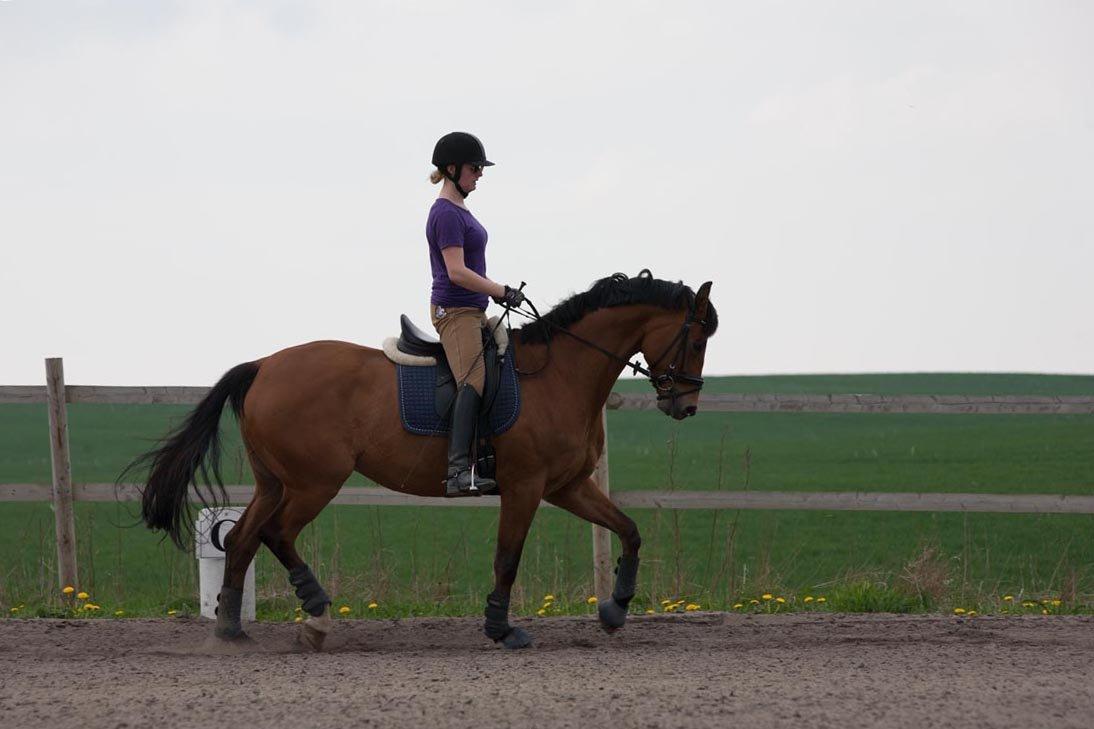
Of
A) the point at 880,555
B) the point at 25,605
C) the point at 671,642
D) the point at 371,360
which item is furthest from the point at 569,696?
the point at 880,555

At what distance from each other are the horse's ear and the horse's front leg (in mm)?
1337

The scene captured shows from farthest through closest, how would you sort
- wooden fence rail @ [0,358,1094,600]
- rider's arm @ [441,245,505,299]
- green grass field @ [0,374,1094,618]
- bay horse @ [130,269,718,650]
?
green grass field @ [0,374,1094,618], wooden fence rail @ [0,358,1094,600], bay horse @ [130,269,718,650], rider's arm @ [441,245,505,299]

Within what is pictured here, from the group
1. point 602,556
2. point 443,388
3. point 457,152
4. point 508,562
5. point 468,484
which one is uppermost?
point 457,152

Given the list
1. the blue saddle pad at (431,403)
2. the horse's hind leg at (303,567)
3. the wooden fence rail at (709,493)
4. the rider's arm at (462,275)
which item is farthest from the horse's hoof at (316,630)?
the rider's arm at (462,275)

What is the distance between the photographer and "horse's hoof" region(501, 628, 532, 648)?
765 centimetres

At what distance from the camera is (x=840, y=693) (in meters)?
5.91

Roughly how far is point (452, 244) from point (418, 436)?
1.10m

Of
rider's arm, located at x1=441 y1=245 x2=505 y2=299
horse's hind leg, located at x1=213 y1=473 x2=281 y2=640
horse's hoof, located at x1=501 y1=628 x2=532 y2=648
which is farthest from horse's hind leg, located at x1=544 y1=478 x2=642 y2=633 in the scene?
horse's hind leg, located at x1=213 y1=473 x2=281 y2=640

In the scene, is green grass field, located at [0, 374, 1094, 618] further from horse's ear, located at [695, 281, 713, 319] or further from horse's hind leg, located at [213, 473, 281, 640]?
horse's ear, located at [695, 281, 713, 319]

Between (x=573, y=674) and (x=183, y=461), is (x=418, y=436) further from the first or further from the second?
(x=573, y=674)

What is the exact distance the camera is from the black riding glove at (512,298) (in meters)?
7.58

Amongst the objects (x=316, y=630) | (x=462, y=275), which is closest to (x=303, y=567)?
(x=316, y=630)

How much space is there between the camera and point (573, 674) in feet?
21.3

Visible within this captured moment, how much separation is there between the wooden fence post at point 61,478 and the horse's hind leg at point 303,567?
291 centimetres
